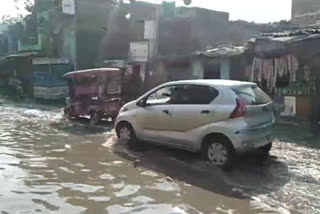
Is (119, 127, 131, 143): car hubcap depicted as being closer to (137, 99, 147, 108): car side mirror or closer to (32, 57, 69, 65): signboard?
(137, 99, 147, 108): car side mirror

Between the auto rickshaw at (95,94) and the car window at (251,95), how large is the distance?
7.75 metres

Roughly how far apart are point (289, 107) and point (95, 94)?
23.7ft

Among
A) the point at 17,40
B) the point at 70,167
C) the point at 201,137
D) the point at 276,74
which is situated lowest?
the point at 70,167

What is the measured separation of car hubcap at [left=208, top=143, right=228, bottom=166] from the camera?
8455 millimetres

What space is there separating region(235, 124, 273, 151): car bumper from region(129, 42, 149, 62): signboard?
16.3 metres

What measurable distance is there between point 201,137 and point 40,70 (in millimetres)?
22704

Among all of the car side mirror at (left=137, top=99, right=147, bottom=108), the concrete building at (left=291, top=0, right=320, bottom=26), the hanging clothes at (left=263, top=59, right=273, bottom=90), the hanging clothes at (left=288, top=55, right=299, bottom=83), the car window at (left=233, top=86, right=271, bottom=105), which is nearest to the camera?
the car window at (left=233, top=86, right=271, bottom=105)

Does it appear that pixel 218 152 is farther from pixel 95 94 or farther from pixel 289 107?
pixel 95 94

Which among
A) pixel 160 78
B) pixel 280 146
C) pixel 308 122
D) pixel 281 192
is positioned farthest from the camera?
pixel 160 78

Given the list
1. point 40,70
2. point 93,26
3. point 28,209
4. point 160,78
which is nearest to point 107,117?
point 160,78

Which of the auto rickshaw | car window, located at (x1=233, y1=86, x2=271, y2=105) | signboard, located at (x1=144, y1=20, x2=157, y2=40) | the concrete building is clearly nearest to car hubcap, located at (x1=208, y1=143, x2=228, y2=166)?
car window, located at (x1=233, y1=86, x2=271, y2=105)

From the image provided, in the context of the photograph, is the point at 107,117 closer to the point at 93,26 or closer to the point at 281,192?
the point at 281,192

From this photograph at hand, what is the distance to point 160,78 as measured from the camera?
2145 cm

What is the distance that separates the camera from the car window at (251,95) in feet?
28.1
